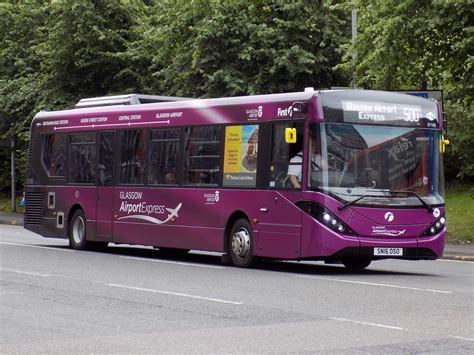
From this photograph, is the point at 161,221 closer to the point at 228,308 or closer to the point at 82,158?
the point at 82,158

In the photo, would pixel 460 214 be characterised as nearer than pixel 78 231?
No

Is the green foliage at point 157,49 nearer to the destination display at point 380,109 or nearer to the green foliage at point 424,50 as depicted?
the green foliage at point 424,50

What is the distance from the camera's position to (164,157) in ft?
73.7

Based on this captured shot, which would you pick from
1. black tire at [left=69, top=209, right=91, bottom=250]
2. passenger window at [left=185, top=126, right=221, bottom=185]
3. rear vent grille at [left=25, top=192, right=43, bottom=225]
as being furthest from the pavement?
rear vent grille at [left=25, top=192, right=43, bottom=225]

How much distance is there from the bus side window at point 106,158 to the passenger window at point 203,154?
3.06 meters

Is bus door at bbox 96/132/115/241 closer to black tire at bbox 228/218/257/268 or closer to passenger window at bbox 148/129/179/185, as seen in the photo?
passenger window at bbox 148/129/179/185

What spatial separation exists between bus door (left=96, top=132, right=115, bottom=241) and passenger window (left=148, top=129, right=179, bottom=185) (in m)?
1.64

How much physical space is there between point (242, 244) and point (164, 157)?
3.27m

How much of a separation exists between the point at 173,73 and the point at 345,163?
730 inches

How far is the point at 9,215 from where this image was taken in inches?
1822

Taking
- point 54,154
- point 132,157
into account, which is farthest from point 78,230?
point 132,157

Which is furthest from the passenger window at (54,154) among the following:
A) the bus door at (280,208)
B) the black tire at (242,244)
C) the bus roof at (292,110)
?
the bus door at (280,208)

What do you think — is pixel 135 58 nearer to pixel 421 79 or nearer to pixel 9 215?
pixel 9 215

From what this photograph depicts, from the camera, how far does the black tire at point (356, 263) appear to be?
2058 centimetres
